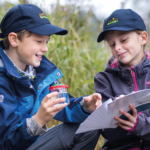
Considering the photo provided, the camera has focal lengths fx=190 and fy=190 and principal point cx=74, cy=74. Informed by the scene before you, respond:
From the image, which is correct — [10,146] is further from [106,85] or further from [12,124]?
[106,85]

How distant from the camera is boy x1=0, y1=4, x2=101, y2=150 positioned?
1149 mm

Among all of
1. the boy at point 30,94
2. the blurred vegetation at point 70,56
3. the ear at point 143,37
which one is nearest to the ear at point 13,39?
the boy at point 30,94

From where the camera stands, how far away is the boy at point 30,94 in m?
1.15

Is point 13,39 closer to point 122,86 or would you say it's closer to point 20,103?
point 20,103

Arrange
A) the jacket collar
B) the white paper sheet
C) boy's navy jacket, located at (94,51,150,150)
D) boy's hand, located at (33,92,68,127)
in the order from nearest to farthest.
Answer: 1. the white paper sheet
2. boy's hand, located at (33,92,68,127)
3. the jacket collar
4. boy's navy jacket, located at (94,51,150,150)

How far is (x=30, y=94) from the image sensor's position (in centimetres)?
138

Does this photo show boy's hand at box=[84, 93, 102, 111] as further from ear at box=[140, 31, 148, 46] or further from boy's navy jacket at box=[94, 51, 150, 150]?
ear at box=[140, 31, 148, 46]

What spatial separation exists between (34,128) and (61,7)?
6.04 feet

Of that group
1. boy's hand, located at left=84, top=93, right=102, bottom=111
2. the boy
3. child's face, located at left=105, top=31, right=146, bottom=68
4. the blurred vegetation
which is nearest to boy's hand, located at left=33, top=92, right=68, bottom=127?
the boy

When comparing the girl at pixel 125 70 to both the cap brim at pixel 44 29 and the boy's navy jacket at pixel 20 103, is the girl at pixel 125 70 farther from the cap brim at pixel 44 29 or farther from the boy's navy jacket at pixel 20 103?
the cap brim at pixel 44 29

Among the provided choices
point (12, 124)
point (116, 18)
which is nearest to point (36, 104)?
point (12, 124)

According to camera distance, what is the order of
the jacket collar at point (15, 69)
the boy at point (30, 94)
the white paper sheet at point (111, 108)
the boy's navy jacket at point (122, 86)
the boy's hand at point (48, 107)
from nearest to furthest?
the white paper sheet at point (111, 108) → the boy's hand at point (48, 107) → the boy at point (30, 94) → the jacket collar at point (15, 69) → the boy's navy jacket at point (122, 86)

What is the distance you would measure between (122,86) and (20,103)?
0.79 meters

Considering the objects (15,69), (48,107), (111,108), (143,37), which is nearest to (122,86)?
(143,37)
